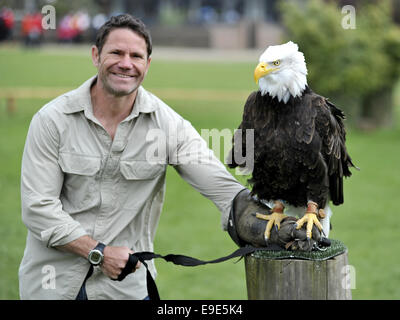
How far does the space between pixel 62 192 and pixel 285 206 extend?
1128mm

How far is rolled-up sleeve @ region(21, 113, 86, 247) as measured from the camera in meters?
2.85

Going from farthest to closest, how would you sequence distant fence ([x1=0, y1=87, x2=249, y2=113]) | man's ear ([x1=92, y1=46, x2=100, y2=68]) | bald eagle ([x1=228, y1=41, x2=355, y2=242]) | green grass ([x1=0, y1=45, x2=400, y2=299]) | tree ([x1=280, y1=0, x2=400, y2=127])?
distant fence ([x1=0, y1=87, x2=249, y2=113]), tree ([x1=280, y1=0, x2=400, y2=127]), green grass ([x1=0, y1=45, x2=400, y2=299]), man's ear ([x1=92, y1=46, x2=100, y2=68]), bald eagle ([x1=228, y1=41, x2=355, y2=242])

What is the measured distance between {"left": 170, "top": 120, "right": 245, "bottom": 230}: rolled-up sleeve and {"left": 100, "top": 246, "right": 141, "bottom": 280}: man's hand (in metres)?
0.49

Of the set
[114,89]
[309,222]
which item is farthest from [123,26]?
[309,222]

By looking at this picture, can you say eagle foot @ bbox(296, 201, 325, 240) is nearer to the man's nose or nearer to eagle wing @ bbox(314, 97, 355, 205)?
eagle wing @ bbox(314, 97, 355, 205)

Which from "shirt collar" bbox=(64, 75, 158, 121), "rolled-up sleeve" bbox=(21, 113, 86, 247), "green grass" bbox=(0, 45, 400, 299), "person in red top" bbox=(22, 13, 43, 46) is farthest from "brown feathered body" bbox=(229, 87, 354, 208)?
"person in red top" bbox=(22, 13, 43, 46)

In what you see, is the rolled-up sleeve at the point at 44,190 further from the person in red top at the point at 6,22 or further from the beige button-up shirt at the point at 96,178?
the person in red top at the point at 6,22

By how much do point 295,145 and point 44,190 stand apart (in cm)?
120

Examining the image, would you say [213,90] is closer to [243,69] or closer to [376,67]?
[243,69]

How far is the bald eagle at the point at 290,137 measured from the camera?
271cm

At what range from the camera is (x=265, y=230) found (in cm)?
267

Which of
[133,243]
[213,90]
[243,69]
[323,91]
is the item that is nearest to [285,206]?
[133,243]

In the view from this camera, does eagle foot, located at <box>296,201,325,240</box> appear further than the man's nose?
No

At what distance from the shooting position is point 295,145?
2.78 meters
